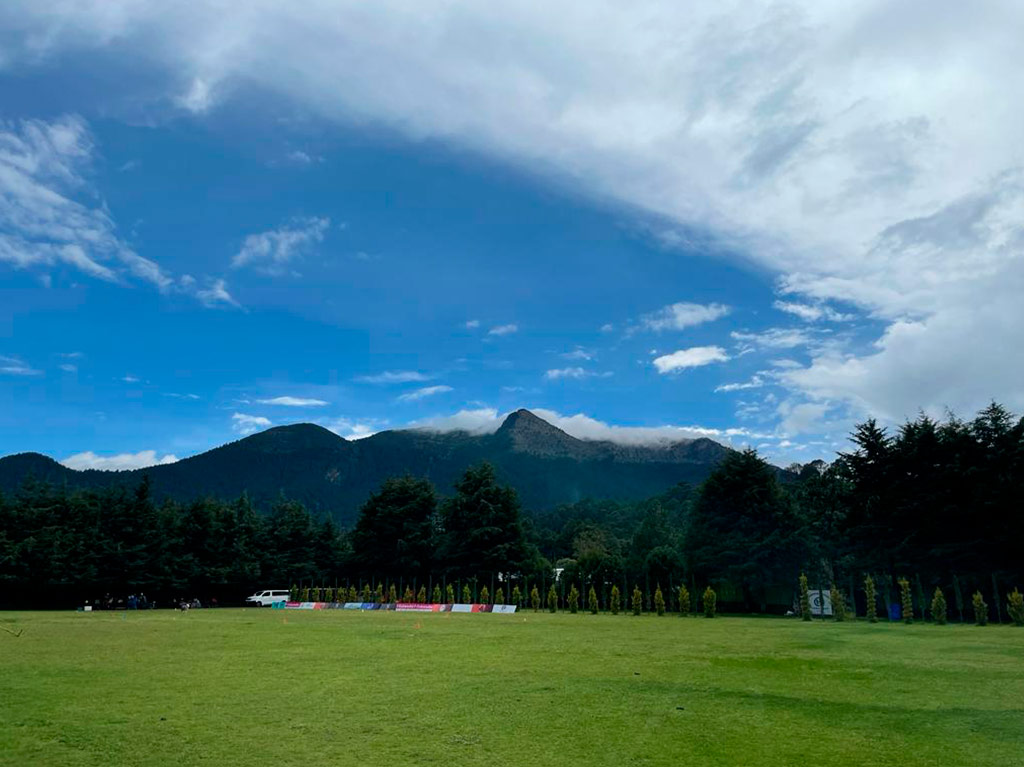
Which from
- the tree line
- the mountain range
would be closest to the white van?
the tree line

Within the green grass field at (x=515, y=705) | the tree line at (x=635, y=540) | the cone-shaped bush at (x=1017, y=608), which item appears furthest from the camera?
the tree line at (x=635, y=540)

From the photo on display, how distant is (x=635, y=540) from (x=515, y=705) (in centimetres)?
6428

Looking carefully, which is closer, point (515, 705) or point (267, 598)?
point (515, 705)

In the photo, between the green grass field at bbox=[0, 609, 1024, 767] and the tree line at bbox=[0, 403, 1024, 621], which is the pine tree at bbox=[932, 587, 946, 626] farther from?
the green grass field at bbox=[0, 609, 1024, 767]

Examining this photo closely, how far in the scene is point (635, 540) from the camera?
72.1 metres

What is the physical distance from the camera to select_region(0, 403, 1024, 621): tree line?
37.8m

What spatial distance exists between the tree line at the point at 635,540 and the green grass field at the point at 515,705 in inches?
914

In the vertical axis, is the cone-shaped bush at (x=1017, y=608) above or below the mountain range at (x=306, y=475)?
below

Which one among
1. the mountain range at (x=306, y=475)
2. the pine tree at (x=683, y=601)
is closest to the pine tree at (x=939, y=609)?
the pine tree at (x=683, y=601)

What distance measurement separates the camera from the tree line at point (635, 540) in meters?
37.8

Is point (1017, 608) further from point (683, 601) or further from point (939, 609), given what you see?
point (683, 601)

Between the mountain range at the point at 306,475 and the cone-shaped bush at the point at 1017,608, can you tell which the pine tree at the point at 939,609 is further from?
the mountain range at the point at 306,475

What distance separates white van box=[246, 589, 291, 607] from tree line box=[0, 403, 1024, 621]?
1196mm

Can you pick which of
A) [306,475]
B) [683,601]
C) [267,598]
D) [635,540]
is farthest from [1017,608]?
[306,475]
